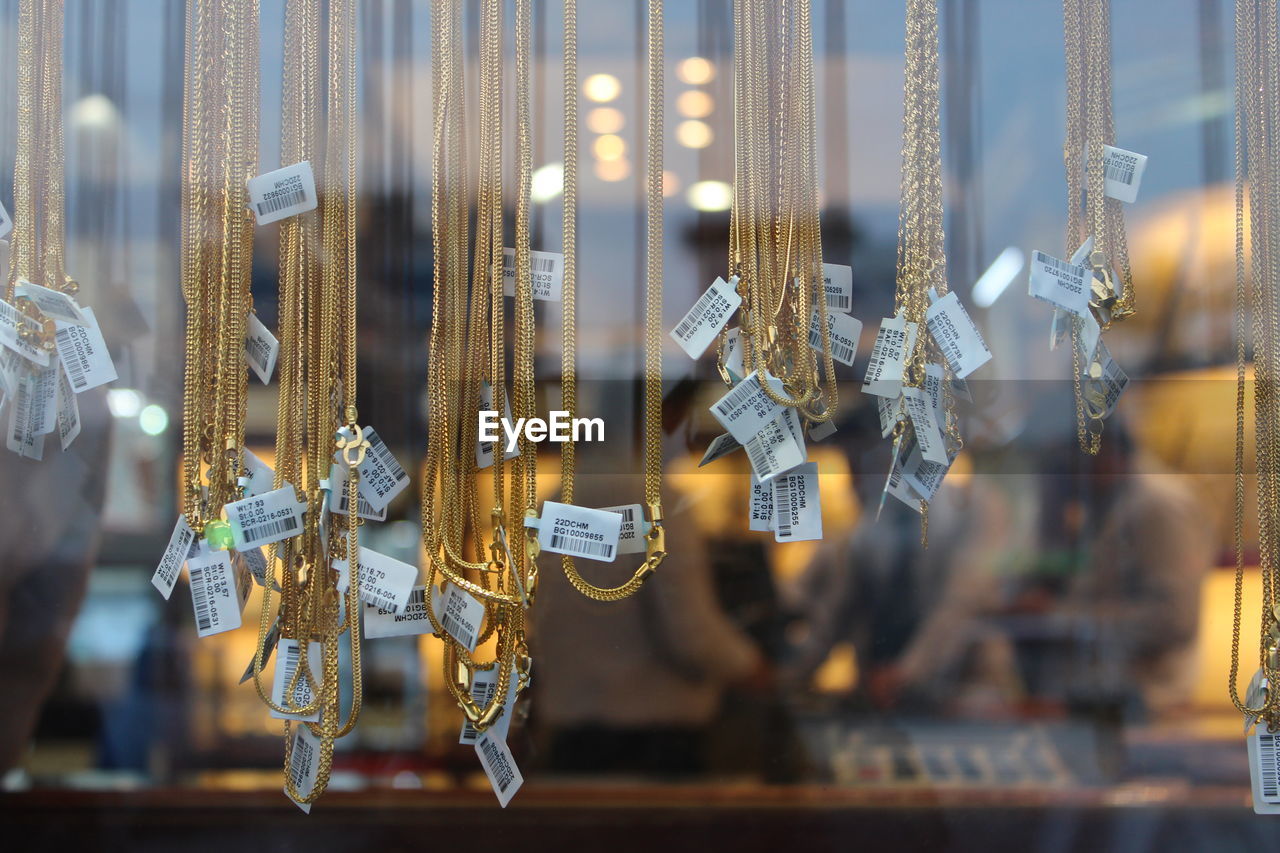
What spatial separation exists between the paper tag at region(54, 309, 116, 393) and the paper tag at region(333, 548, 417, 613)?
33 centimetres

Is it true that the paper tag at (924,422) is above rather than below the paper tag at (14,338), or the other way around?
below

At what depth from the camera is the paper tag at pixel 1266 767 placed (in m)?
0.96

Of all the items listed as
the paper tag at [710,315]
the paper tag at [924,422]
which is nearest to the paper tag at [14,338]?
the paper tag at [710,315]

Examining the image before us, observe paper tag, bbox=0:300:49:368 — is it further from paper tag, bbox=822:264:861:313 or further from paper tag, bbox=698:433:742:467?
paper tag, bbox=822:264:861:313

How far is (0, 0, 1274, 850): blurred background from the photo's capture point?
1.09 m

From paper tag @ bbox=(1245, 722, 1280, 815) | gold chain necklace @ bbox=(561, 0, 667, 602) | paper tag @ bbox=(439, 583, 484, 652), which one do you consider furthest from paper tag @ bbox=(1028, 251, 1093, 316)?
paper tag @ bbox=(439, 583, 484, 652)

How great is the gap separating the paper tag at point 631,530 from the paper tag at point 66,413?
63 centimetres

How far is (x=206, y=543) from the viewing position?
91 cm

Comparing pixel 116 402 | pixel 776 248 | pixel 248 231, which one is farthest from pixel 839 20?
pixel 116 402

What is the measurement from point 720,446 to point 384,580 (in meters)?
0.39

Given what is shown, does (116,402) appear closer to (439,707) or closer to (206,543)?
(206,543)

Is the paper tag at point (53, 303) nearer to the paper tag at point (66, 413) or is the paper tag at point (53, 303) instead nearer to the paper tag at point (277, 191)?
the paper tag at point (66, 413)

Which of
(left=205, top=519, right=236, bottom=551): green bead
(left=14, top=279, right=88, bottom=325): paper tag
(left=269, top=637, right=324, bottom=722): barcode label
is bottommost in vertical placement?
(left=269, top=637, right=324, bottom=722): barcode label

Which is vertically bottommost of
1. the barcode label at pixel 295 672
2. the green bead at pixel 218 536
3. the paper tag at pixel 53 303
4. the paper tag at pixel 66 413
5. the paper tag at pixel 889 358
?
the barcode label at pixel 295 672
